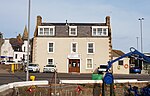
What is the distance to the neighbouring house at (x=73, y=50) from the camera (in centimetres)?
4359

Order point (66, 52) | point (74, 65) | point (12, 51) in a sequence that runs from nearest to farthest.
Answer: point (74, 65)
point (66, 52)
point (12, 51)

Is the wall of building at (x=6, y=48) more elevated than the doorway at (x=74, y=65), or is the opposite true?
the wall of building at (x=6, y=48)

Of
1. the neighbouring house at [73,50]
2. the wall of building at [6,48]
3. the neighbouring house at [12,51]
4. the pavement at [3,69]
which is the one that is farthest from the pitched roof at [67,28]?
the wall of building at [6,48]

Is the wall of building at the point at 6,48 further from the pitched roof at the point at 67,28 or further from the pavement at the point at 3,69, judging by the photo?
the pitched roof at the point at 67,28

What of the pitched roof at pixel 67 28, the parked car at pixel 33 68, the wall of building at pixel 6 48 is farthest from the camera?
the wall of building at pixel 6 48

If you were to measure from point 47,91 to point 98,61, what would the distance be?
1000 inches

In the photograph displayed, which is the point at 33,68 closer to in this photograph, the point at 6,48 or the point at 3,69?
the point at 3,69

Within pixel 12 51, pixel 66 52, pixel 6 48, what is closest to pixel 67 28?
pixel 66 52

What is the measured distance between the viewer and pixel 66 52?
43.9 m

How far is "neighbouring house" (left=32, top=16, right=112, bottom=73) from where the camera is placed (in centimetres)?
4359

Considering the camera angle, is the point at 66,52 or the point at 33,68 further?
the point at 66,52

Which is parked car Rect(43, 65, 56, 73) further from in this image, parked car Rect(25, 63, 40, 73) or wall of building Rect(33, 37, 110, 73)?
wall of building Rect(33, 37, 110, 73)

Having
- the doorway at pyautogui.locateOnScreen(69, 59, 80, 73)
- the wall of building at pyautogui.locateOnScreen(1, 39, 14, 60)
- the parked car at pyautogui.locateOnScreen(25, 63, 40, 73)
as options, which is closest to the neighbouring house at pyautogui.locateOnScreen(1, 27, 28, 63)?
the wall of building at pyautogui.locateOnScreen(1, 39, 14, 60)

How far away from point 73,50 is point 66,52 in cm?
121
